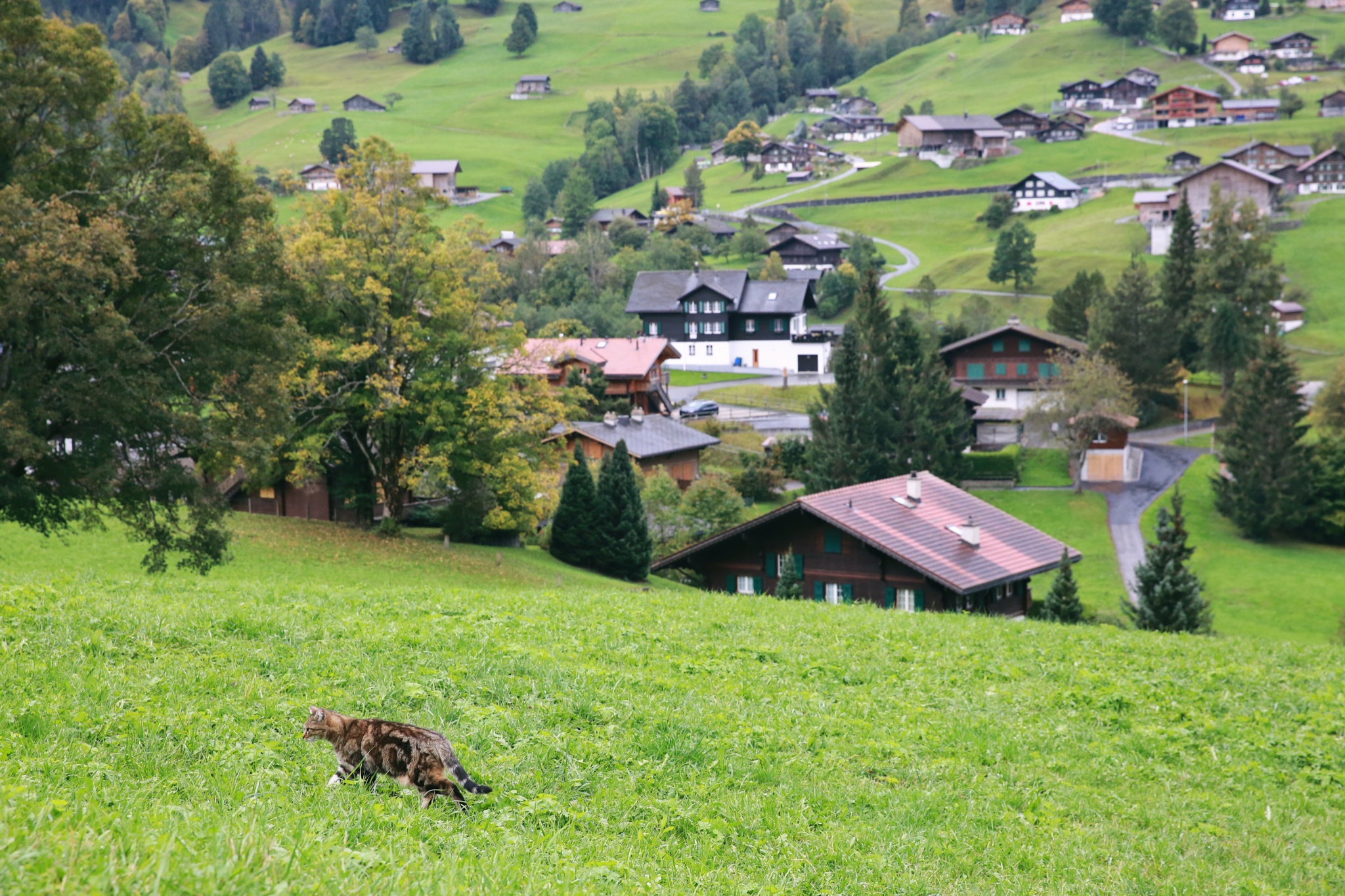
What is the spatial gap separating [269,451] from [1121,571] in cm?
4541

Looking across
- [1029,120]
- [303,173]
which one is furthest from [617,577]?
[1029,120]

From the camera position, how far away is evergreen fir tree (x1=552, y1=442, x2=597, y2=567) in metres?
48.4

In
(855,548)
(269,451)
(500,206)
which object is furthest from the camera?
(500,206)

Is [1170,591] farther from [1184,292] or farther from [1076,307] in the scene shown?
[1076,307]

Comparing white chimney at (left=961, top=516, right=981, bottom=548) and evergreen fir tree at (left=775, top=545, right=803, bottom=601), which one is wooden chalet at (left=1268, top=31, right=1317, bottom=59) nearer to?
white chimney at (left=961, top=516, right=981, bottom=548)

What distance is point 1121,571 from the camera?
2306 inches

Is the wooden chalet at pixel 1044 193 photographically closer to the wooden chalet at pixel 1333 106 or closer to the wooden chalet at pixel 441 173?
the wooden chalet at pixel 1333 106

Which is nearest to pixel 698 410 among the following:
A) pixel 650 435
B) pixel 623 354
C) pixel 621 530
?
pixel 623 354

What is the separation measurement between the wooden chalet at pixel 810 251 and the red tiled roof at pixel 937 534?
317 feet

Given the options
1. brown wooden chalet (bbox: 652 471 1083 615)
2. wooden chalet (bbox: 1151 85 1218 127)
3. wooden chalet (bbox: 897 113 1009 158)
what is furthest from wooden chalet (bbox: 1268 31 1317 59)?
brown wooden chalet (bbox: 652 471 1083 615)

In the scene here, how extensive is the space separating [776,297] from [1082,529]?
181 ft

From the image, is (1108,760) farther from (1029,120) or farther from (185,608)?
(1029,120)

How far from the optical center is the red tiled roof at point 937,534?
3769 centimetres

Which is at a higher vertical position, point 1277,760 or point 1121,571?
point 1277,760
